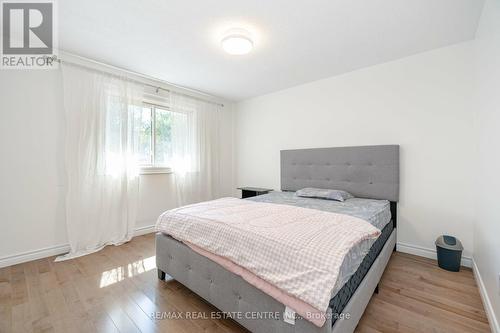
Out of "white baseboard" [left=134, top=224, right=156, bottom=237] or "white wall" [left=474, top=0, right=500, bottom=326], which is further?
"white baseboard" [left=134, top=224, right=156, bottom=237]

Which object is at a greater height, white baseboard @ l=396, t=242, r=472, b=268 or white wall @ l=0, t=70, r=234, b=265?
white wall @ l=0, t=70, r=234, b=265

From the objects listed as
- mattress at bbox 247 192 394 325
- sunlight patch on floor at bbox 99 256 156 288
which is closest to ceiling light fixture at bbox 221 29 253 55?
mattress at bbox 247 192 394 325

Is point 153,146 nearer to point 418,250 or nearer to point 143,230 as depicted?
point 143,230

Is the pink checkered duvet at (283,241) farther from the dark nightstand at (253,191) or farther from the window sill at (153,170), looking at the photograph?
the dark nightstand at (253,191)

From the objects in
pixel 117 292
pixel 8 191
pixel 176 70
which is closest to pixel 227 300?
pixel 117 292

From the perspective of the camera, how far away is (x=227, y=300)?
1.42 m

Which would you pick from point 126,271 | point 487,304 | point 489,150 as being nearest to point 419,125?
point 489,150

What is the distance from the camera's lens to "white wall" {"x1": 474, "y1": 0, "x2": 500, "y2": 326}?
4.70ft

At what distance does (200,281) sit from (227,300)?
1.01 feet

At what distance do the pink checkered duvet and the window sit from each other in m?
1.71

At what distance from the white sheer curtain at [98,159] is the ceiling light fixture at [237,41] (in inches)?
70.0

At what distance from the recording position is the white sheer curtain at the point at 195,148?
361 centimetres

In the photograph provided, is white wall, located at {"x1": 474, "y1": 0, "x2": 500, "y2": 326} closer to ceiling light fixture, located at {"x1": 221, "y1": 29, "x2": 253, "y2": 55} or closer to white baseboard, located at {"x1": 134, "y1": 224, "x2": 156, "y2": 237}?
ceiling light fixture, located at {"x1": 221, "y1": 29, "x2": 253, "y2": 55}

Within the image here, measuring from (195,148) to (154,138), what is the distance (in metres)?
0.72
